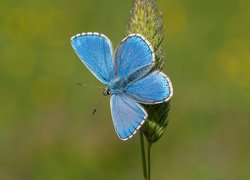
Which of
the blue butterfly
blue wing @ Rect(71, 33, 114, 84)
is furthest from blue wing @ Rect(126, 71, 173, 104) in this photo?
blue wing @ Rect(71, 33, 114, 84)

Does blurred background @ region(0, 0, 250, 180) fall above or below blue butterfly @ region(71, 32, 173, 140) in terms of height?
below

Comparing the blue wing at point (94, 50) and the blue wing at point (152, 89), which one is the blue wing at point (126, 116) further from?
the blue wing at point (94, 50)

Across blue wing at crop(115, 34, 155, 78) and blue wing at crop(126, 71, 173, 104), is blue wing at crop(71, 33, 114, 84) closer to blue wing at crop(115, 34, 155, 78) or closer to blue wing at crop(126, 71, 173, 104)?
blue wing at crop(115, 34, 155, 78)

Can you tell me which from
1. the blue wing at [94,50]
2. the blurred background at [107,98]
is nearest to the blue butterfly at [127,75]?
the blue wing at [94,50]

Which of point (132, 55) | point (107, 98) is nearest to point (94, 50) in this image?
point (132, 55)

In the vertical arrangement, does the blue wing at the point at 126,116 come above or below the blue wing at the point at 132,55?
below
